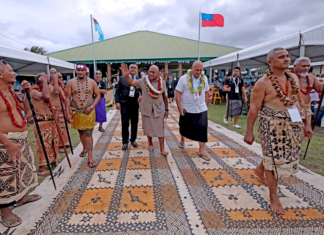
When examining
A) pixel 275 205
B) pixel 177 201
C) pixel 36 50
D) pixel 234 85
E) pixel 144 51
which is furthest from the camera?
pixel 36 50

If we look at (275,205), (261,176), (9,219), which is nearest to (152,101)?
(261,176)

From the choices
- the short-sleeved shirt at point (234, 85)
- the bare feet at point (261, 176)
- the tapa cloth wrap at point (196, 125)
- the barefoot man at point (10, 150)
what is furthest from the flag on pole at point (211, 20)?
the barefoot man at point (10, 150)

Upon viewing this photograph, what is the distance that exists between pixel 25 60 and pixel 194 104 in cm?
672

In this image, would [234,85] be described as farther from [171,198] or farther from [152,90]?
[171,198]

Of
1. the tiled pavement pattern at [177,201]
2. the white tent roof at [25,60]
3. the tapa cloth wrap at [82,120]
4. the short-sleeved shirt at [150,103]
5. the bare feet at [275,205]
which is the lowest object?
the tiled pavement pattern at [177,201]

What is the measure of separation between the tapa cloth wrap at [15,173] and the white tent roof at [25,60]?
4963mm

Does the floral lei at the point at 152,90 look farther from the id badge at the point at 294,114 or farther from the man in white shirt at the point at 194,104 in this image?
the id badge at the point at 294,114

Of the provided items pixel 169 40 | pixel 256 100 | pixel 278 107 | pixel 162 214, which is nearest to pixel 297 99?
pixel 278 107

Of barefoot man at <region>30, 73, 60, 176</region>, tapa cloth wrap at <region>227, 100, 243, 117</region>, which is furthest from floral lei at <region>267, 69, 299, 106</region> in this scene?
tapa cloth wrap at <region>227, 100, 243, 117</region>

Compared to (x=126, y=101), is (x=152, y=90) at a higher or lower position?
higher

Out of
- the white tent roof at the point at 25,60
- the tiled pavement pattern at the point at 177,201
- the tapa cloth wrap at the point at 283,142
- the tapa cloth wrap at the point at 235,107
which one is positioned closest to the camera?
the tiled pavement pattern at the point at 177,201

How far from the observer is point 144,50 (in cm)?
1809

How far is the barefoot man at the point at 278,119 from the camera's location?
2.02 metres

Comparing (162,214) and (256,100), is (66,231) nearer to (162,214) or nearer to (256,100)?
(162,214)
